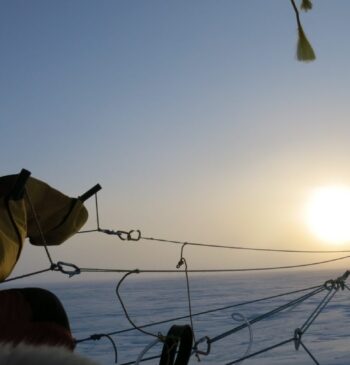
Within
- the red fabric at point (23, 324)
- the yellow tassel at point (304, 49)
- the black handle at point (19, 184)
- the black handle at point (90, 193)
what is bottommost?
the red fabric at point (23, 324)

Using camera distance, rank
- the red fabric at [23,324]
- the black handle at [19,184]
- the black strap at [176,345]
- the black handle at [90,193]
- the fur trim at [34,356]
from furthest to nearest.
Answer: the black handle at [90,193] < the black strap at [176,345] < the black handle at [19,184] < the red fabric at [23,324] < the fur trim at [34,356]

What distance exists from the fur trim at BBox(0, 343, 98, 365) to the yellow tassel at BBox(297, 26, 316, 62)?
64.3 inches

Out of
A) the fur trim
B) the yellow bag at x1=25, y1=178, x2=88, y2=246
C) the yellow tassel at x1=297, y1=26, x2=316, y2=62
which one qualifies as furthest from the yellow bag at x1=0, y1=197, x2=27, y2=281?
the yellow tassel at x1=297, y1=26, x2=316, y2=62

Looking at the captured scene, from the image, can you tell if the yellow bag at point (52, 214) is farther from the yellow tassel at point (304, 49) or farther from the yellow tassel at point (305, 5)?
the yellow tassel at point (305, 5)

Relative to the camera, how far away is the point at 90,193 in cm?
226

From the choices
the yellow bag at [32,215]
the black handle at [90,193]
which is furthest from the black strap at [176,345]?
the black handle at [90,193]

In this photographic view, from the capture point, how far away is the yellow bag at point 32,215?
5.08ft

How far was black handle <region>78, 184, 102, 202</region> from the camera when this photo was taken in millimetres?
2198

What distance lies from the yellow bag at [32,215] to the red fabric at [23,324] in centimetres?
20

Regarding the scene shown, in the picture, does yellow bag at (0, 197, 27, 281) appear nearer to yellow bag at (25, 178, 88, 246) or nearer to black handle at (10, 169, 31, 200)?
black handle at (10, 169, 31, 200)

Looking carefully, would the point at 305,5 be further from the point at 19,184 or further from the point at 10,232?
Result: the point at 10,232

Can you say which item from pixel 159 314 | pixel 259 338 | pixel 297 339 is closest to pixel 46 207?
pixel 297 339

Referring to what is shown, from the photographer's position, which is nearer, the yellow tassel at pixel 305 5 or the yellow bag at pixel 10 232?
the yellow bag at pixel 10 232

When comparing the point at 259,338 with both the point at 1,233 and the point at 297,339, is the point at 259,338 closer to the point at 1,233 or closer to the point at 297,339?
the point at 297,339
